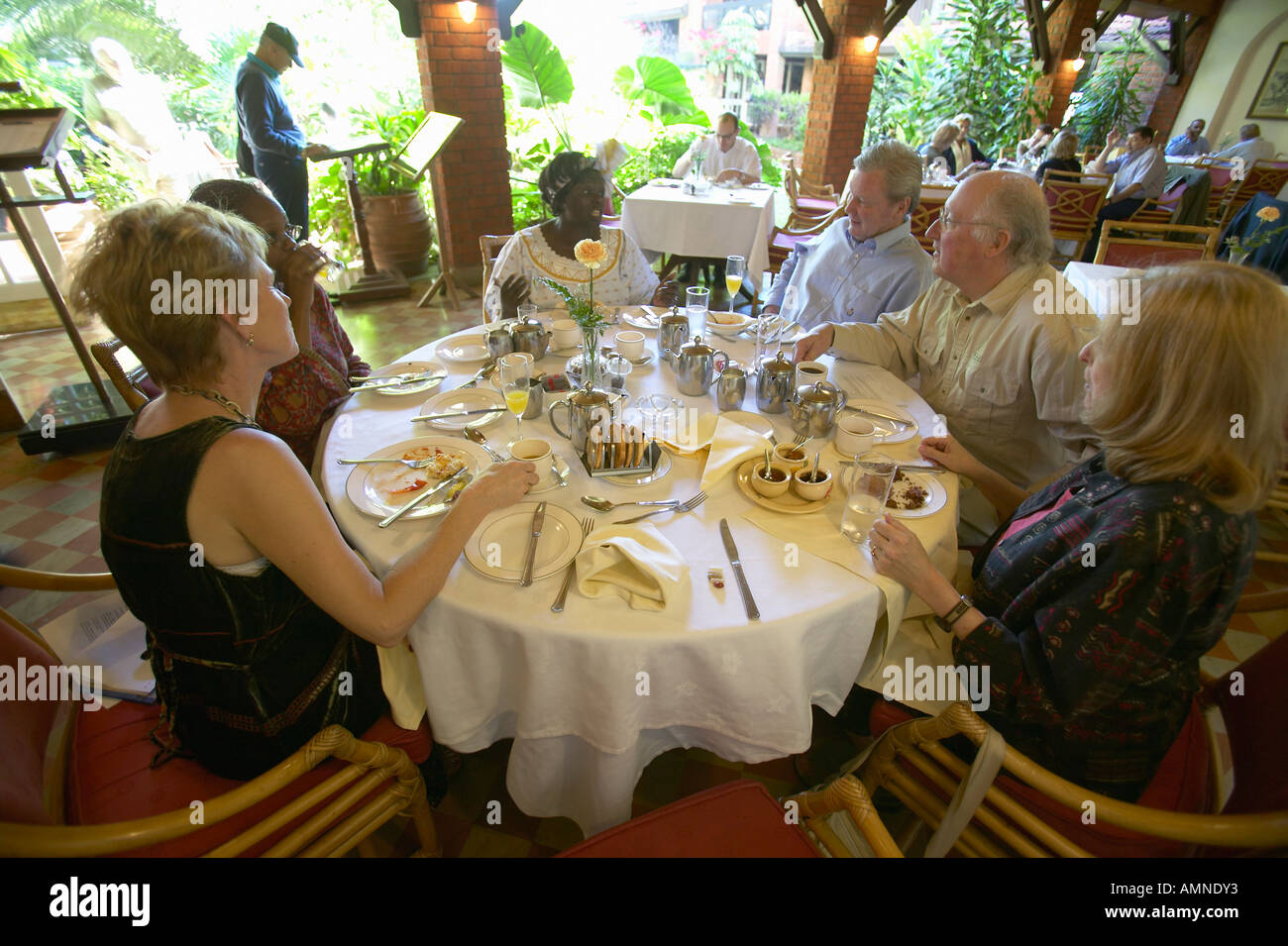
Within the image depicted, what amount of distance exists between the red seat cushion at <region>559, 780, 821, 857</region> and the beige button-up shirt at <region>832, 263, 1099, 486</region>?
4.01 ft

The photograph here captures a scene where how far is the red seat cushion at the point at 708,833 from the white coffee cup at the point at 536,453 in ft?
2.67

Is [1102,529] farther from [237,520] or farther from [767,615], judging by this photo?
[237,520]

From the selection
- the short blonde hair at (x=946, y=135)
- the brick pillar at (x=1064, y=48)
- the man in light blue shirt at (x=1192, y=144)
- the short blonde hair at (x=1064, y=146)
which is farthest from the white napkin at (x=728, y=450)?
the man in light blue shirt at (x=1192, y=144)

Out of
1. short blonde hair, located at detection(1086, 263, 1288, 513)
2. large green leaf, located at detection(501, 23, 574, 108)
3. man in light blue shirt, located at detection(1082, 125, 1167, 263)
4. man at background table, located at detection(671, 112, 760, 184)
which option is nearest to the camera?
short blonde hair, located at detection(1086, 263, 1288, 513)

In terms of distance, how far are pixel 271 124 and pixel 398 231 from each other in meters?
1.49

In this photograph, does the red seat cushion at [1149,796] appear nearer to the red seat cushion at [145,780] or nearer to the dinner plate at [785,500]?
the dinner plate at [785,500]

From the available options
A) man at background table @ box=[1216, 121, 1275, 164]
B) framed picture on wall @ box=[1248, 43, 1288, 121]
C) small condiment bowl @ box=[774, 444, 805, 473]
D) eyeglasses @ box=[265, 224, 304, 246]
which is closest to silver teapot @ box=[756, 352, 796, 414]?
small condiment bowl @ box=[774, 444, 805, 473]

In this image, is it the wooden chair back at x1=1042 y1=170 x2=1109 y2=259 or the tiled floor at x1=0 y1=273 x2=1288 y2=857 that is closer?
the tiled floor at x1=0 y1=273 x2=1288 y2=857

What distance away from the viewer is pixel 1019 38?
971cm

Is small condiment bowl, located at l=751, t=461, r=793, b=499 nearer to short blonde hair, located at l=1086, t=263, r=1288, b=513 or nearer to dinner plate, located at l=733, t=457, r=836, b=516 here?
dinner plate, located at l=733, t=457, r=836, b=516

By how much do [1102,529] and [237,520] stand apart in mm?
1597

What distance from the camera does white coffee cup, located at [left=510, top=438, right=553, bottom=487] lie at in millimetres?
1540

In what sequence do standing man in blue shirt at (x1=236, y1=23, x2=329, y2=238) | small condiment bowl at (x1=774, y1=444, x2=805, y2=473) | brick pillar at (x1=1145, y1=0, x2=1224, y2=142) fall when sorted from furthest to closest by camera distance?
brick pillar at (x1=1145, y1=0, x2=1224, y2=142) → standing man in blue shirt at (x1=236, y1=23, x2=329, y2=238) → small condiment bowl at (x1=774, y1=444, x2=805, y2=473)
